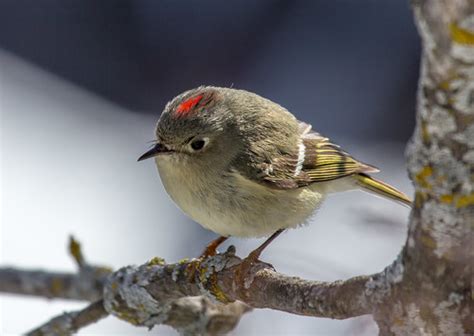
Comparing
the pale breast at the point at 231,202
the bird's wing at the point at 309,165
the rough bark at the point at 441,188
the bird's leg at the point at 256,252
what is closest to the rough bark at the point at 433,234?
the rough bark at the point at 441,188

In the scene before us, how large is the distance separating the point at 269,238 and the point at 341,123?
3.34 metres

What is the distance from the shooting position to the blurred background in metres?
5.45

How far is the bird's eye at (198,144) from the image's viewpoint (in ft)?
10.9

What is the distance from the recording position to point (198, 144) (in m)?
3.32

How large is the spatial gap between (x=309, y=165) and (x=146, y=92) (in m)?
3.25

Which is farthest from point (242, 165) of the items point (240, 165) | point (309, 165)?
point (309, 165)

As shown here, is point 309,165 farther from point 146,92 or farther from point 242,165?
point 146,92

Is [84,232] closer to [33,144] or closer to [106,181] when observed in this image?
[106,181]

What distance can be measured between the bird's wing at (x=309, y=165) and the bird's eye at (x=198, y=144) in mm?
272

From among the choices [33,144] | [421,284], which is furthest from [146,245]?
[421,284]

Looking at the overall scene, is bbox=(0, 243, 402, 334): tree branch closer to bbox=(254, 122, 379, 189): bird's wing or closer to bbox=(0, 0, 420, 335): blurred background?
bbox=(254, 122, 379, 189): bird's wing

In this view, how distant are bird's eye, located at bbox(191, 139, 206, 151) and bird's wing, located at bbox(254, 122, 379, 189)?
272 mm

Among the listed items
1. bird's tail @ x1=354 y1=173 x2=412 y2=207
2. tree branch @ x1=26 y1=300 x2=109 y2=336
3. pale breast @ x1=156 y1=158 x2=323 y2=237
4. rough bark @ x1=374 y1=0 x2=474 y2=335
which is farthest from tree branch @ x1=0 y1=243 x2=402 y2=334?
bird's tail @ x1=354 y1=173 x2=412 y2=207

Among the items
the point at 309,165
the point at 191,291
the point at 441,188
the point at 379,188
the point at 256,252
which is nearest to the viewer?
the point at 441,188
